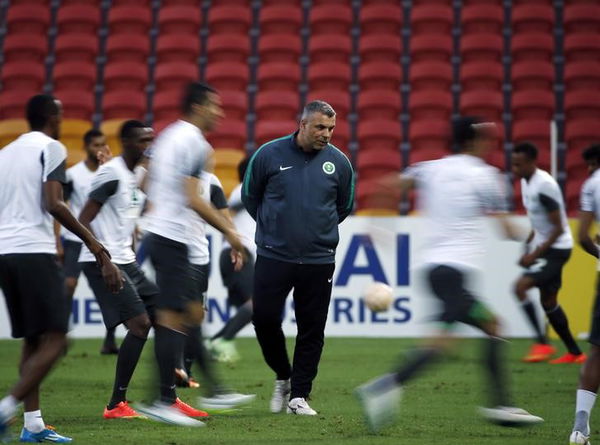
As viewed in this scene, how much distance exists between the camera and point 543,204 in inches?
420

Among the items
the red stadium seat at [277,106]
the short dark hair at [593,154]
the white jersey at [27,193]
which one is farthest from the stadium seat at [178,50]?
the white jersey at [27,193]

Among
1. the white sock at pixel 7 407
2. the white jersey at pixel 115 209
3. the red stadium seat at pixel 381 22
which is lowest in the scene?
the white sock at pixel 7 407

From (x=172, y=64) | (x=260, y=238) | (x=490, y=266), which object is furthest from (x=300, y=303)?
(x=172, y=64)

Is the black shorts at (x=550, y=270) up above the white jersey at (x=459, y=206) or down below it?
below

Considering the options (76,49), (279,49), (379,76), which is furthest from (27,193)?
(76,49)

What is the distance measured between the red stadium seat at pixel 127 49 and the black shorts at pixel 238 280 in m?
8.95

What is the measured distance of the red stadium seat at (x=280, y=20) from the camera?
19.6m

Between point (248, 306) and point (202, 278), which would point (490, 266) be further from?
point (202, 278)

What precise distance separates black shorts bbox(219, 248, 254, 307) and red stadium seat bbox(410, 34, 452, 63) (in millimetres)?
8766

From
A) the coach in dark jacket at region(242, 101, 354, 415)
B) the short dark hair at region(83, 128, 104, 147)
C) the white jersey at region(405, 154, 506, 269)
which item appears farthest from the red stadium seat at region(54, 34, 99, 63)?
the white jersey at region(405, 154, 506, 269)

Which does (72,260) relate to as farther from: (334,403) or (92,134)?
(334,403)

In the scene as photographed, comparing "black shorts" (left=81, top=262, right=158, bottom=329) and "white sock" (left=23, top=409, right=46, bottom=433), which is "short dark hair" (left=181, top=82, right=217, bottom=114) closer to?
"black shorts" (left=81, top=262, right=158, bottom=329)

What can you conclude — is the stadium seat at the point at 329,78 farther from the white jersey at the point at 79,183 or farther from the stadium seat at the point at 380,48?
the white jersey at the point at 79,183

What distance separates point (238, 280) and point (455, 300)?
5245 millimetres
